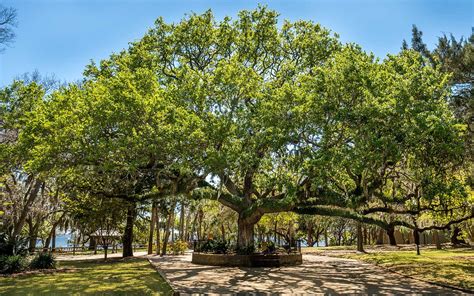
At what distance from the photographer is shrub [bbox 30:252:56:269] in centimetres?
1847

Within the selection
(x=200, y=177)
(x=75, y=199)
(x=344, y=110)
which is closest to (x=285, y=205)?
(x=200, y=177)

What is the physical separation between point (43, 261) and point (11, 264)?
5.95 ft

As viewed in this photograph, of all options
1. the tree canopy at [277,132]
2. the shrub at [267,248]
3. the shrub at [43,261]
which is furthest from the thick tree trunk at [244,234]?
the shrub at [43,261]

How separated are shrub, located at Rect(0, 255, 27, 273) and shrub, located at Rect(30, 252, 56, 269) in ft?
2.36

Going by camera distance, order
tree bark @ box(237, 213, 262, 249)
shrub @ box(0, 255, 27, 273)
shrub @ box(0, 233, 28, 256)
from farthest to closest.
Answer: tree bark @ box(237, 213, 262, 249) → shrub @ box(0, 233, 28, 256) → shrub @ box(0, 255, 27, 273)

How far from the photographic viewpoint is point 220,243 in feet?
74.2

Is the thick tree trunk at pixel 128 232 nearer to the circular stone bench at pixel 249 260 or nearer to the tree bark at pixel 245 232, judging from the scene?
the circular stone bench at pixel 249 260

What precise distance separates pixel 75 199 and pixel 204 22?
48.9 ft

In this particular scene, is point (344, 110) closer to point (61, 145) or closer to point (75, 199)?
point (61, 145)

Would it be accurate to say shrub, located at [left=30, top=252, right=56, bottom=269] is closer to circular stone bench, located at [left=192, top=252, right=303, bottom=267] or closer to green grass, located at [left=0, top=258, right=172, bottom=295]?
green grass, located at [left=0, top=258, right=172, bottom=295]

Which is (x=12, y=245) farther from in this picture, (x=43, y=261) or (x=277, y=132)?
(x=277, y=132)

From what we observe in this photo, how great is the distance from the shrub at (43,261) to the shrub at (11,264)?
718 mm

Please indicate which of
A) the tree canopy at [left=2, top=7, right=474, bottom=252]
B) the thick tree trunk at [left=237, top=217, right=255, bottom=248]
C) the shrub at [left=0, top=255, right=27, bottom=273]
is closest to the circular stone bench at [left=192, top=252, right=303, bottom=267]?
the thick tree trunk at [left=237, top=217, right=255, bottom=248]

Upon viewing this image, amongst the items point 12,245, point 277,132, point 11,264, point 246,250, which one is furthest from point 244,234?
point 12,245
